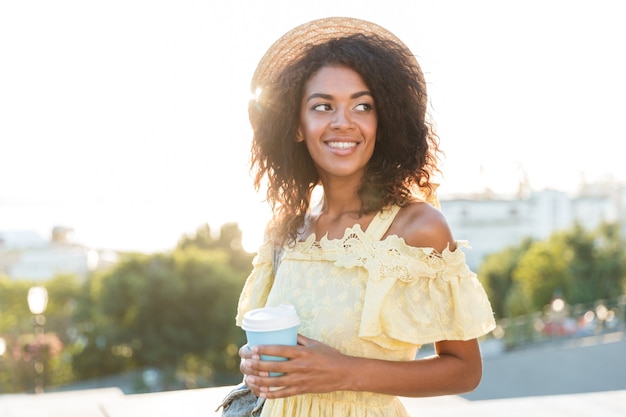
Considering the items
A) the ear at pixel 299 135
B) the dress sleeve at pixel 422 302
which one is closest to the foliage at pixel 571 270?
the ear at pixel 299 135

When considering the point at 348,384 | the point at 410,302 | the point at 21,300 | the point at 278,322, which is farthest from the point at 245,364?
the point at 21,300

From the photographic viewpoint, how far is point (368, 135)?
1.61m

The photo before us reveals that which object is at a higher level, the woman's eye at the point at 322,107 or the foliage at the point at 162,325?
the woman's eye at the point at 322,107

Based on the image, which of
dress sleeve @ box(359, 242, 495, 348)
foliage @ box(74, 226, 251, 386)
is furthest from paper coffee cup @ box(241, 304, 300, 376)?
foliage @ box(74, 226, 251, 386)

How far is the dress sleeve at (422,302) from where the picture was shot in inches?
58.6

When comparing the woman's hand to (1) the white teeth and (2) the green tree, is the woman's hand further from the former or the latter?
(2) the green tree

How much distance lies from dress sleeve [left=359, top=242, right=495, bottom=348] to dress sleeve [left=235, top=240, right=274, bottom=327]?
0.43m

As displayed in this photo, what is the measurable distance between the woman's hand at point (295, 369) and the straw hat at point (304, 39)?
72 centimetres

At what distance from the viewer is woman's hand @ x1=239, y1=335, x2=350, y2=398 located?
1316mm

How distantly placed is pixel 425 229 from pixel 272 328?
0.41m

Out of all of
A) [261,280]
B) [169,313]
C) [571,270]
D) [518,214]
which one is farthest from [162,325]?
[518,214]

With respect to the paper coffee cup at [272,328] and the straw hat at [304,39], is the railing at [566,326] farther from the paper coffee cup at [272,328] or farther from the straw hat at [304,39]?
the paper coffee cup at [272,328]

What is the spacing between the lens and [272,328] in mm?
1307

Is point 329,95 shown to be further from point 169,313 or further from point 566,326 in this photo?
point 169,313
